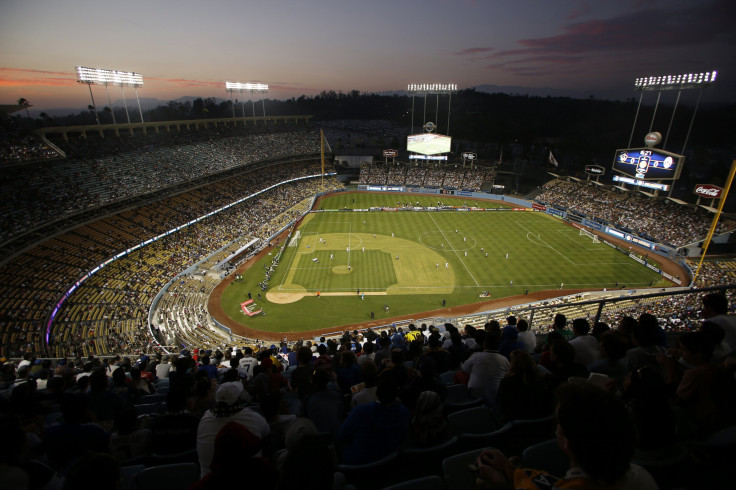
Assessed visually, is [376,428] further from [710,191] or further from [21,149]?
[710,191]

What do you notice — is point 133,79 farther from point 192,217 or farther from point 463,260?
point 463,260

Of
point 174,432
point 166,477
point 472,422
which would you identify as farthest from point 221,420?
point 472,422

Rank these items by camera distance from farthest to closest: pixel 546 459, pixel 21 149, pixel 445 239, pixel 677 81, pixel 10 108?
1. pixel 445 239
2. pixel 677 81
3. pixel 10 108
4. pixel 21 149
5. pixel 546 459

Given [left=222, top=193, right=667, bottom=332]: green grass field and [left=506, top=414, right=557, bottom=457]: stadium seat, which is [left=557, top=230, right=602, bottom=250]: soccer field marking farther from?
[left=506, top=414, right=557, bottom=457]: stadium seat

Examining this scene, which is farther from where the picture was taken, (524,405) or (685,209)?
(685,209)

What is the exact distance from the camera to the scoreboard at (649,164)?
44781 millimetres

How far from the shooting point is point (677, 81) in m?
44.7

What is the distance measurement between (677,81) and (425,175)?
4200 cm

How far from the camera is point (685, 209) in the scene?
44812mm

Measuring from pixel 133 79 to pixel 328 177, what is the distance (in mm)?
36885

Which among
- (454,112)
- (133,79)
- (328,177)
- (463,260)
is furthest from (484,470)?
(454,112)

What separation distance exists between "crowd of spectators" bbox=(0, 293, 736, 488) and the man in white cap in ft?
0.05

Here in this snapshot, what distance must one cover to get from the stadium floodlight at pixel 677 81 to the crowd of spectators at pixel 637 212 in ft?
45.3

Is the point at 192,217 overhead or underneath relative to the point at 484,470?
underneath
